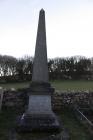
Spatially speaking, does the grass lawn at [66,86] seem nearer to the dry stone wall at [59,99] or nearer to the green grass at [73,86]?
the green grass at [73,86]

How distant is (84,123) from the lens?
11.6 metres

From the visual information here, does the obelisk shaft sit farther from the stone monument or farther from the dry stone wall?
the dry stone wall

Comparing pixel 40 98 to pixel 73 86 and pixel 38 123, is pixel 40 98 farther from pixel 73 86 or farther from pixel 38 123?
pixel 73 86

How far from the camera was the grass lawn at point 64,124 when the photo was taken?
32.2 feet

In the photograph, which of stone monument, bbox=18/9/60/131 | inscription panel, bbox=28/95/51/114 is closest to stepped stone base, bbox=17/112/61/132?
stone monument, bbox=18/9/60/131

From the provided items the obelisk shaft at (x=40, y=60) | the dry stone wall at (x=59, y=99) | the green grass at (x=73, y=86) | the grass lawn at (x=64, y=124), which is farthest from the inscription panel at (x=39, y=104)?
the green grass at (x=73, y=86)

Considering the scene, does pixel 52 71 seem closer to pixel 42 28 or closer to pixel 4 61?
pixel 4 61

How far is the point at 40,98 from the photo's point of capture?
10.9 metres

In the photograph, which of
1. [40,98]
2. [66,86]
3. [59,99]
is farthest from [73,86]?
[40,98]

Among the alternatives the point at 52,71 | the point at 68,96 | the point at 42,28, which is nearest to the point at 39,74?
the point at 42,28

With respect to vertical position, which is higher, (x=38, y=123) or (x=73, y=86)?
(x=73, y=86)

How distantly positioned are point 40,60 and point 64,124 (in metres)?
3.30

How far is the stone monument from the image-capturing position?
10250 mm

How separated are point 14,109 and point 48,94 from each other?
5477mm
